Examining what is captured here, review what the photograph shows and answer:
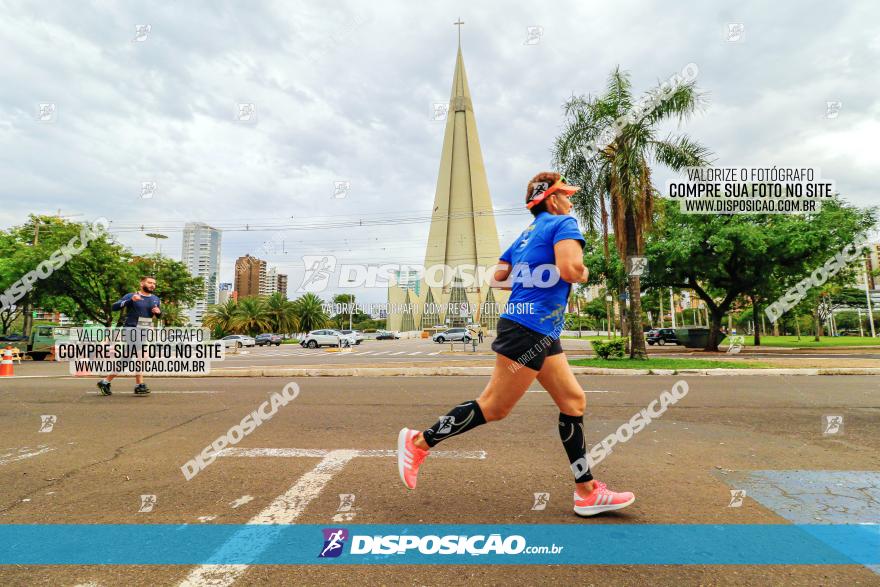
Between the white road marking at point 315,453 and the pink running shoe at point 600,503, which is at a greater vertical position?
the pink running shoe at point 600,503

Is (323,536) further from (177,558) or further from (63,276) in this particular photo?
(63,276)

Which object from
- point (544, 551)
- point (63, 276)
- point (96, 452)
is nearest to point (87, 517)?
point (96, 452)

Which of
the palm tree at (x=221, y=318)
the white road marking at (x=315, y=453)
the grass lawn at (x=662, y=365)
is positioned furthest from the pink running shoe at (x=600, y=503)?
the palm tree at (x=221, y=318)

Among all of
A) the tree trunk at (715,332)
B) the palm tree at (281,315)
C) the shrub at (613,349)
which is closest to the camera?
the shrub at (613,349)

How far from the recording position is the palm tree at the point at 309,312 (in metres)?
68.2

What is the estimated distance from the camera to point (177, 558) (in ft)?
6.99

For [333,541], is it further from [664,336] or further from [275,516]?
[664,336]

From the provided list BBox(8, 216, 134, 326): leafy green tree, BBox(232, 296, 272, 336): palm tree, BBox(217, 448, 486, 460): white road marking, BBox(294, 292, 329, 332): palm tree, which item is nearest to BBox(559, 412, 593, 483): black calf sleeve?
BBox(217, 448, 486, 460): white road marking

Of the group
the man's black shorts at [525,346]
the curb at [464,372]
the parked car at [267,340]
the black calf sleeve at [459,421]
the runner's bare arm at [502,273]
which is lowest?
the parked car at [267,340]

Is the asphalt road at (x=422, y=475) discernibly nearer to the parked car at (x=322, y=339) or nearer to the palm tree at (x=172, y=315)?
the palm tree at (x=172, y=315)

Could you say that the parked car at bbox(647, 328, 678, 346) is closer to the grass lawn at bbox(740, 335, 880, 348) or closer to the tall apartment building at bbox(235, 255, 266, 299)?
the grass lawn at bbox(740, 335, 880, 348)

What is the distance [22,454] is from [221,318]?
6466 cm

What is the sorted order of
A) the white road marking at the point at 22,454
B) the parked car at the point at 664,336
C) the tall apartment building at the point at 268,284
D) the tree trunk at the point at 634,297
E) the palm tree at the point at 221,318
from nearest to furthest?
the white road marking at the point at 22,454 → the tree trunk at the point at 634,297 → the parked car at the point at 664,336 → the palm tree at the point at 221,318 → the tall apartment building at the point at 268,284

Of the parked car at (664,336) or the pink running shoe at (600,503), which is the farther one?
the parked car at (664,336)
